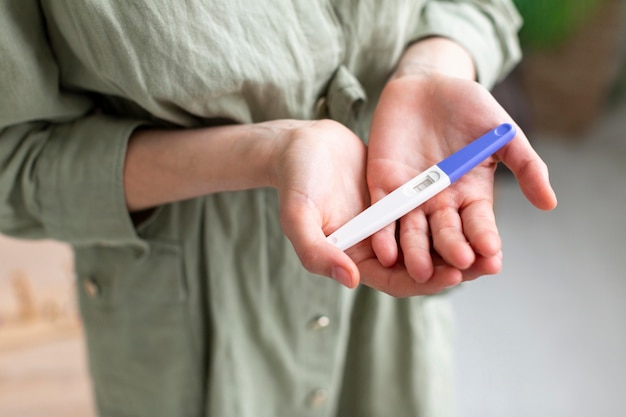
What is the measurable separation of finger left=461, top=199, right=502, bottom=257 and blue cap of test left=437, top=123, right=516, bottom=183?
31 mm

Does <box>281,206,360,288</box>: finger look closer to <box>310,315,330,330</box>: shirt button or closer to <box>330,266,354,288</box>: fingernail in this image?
<box>330,266,354,288</box>: fingernail

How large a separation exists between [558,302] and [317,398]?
90 cm

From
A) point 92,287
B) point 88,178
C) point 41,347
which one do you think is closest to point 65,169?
point 88,178

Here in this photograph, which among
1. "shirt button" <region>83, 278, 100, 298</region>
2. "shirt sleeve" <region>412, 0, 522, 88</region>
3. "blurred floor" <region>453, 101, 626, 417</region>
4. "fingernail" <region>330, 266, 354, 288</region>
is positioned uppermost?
"fingernail" <region>330, 266, 354, 288</region>

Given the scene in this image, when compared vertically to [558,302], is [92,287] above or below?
above

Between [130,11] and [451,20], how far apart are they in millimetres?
316

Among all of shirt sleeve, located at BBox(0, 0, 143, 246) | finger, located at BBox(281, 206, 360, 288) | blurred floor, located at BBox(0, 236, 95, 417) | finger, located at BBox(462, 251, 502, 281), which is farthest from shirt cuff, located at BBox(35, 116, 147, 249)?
blurred floor, located at BBox(0, 236, 95, 417)

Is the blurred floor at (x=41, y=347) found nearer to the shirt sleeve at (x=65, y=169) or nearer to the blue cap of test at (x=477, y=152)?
the shirt sleeve at (x=65, y=169)

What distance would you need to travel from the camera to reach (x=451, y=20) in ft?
2.00

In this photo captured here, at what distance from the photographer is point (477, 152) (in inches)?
18.5

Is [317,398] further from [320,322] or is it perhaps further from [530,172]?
[530,172]

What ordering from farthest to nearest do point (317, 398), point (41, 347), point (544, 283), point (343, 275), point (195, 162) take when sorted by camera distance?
point (544, 283), point (41, 347), point (317, 398), point (195, 162), point (343, 275)

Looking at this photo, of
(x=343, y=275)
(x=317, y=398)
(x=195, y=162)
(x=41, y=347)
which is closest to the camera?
(x=343, y=275)

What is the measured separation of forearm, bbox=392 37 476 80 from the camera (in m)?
0.57
